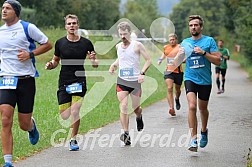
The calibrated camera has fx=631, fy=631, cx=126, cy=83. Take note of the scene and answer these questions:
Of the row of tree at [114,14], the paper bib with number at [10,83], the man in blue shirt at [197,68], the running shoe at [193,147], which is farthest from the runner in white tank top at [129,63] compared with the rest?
the row of tree at [114,14]

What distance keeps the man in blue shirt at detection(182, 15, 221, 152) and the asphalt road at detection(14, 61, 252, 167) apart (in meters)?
0.51

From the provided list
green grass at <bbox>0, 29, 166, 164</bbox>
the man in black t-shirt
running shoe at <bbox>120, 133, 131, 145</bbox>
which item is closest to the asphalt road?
running shoe at <bbox>120, 133, 131, 145</bbox>

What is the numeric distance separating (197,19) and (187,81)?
99cm

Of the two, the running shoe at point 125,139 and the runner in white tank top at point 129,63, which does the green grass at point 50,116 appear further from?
the runner in white tank top at point 129,63

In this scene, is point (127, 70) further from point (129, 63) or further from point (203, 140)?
point (203, 140)

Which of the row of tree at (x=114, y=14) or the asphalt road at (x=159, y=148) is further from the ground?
the asphalt road at (x=159, y=148)

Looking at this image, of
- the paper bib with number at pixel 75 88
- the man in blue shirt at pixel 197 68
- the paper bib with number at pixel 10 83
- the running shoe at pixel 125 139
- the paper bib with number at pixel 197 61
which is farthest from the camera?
the running shoe at pixel 125 139

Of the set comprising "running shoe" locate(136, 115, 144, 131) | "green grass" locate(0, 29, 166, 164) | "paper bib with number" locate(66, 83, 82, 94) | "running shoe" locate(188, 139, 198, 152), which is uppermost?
"paper bib with number" locate(66, 83, 82, 94)

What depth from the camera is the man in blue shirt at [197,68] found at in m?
9.74

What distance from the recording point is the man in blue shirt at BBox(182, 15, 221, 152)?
32.0 ft

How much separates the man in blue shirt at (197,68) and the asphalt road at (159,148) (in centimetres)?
51

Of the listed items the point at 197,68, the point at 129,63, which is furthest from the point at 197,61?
the point at 129,63

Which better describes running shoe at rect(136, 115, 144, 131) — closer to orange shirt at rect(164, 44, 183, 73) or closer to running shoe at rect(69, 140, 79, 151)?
running shoe at rect(69, 140, 79, 151)

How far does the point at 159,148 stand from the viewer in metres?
10.3
